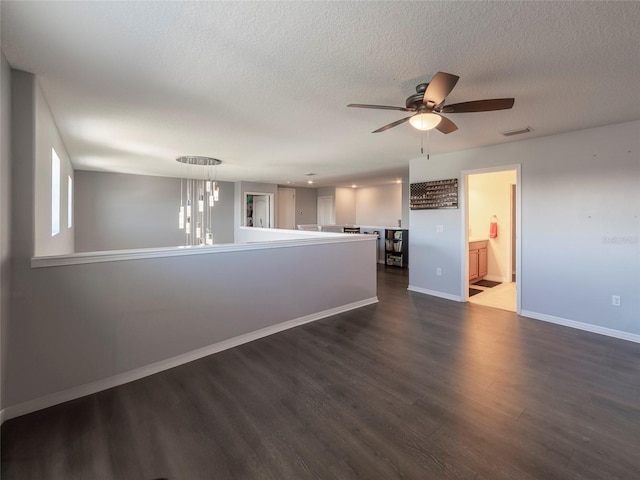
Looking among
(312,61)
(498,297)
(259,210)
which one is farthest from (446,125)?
(259,210)

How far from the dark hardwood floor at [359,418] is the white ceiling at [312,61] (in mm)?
2377

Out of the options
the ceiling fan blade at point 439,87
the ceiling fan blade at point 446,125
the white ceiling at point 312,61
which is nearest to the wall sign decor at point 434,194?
the white ceiling at point 312,61

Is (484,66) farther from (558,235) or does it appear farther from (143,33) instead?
(558,235)

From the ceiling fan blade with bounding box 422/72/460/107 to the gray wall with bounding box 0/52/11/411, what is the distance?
2.74m

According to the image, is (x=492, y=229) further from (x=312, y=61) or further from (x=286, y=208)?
(x=286, y=208)

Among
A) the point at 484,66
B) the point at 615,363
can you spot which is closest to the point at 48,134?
the point at 484,66

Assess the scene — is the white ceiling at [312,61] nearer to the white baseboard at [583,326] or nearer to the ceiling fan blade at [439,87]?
the ceiling fan blade at [439,87]

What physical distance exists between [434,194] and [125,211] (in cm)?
703

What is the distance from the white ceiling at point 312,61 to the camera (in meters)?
1.52

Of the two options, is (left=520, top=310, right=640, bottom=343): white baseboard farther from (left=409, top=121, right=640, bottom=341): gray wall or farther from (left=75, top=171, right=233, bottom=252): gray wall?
(left=75, top=171, right=233, bottom=252): gray wall

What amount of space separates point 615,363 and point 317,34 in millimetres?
3717

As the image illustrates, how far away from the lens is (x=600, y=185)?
10.9ft

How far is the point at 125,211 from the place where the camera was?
706 centimetres

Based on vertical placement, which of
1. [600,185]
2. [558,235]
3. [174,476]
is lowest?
[174,476]
